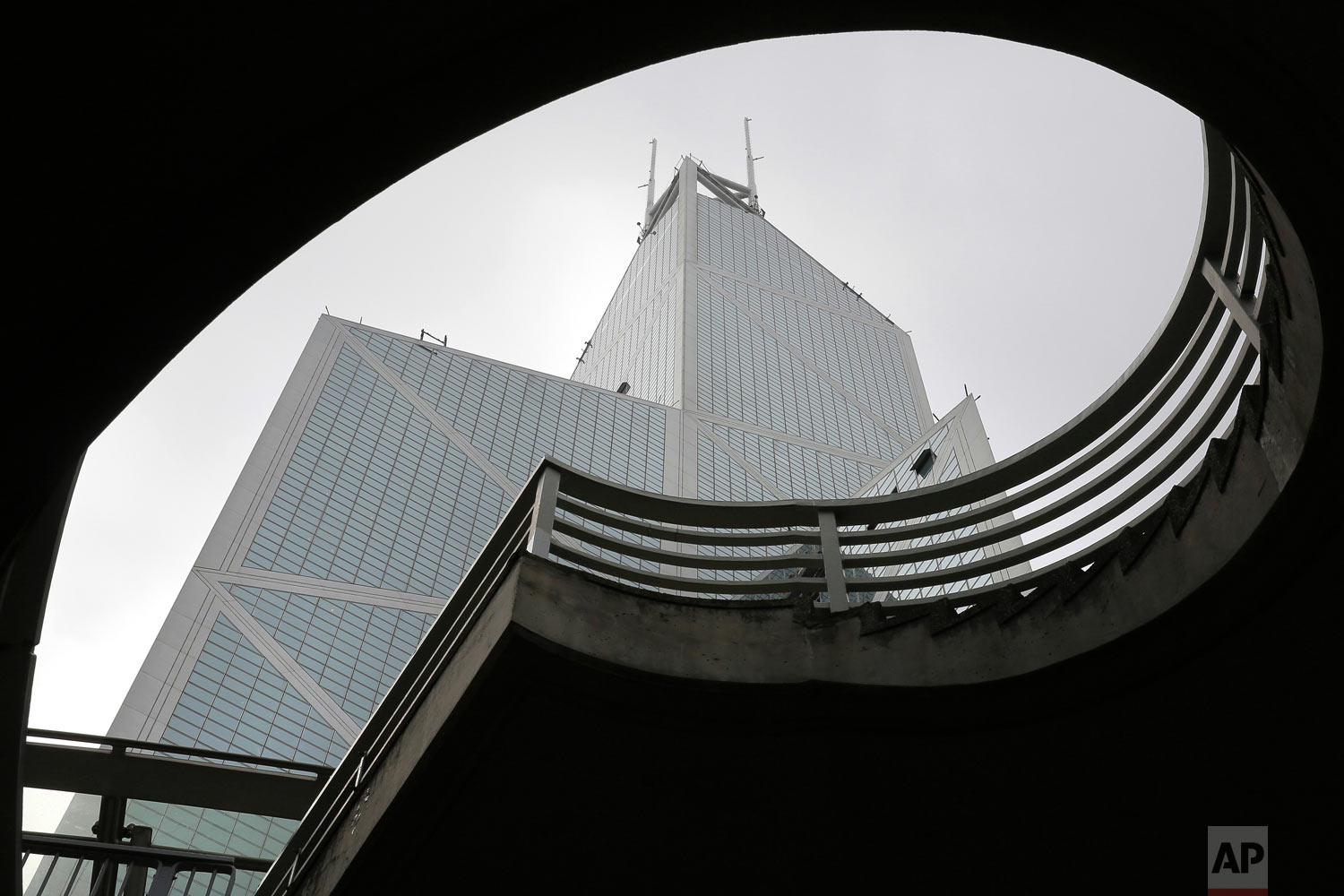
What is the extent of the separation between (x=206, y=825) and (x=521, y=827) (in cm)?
3207

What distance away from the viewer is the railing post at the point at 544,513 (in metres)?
5.50

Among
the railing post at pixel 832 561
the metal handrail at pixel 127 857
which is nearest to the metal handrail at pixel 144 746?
the metal handrail at pixel 127 857

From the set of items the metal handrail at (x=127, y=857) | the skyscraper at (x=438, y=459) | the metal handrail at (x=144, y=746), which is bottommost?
the metal handrail at (x=127, y=857)

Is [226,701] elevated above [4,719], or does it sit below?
above

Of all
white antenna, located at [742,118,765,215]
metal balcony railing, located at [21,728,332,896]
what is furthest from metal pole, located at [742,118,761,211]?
metal balcony railing, located at [21,728,332,896]

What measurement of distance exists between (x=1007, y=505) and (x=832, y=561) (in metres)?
1.11

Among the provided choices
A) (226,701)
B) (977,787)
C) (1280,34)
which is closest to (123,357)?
(1280,34)

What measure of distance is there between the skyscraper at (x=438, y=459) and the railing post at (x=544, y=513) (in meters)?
22.2

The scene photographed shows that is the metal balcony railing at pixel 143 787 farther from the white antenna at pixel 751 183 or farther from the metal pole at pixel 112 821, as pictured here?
the white antenna at pixel 751 183

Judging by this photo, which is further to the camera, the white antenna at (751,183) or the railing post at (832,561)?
the white antenna at (751,183)

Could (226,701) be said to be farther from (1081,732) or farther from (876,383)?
(876,383)

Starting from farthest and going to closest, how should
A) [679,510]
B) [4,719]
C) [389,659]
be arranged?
[389,659] < [679,510] < [4,719]

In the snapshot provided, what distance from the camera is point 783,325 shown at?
81.8 meters

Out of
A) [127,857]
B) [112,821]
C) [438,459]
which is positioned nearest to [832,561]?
[127,857]
